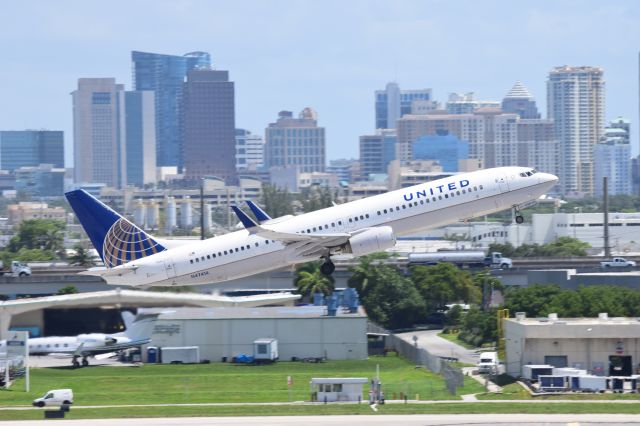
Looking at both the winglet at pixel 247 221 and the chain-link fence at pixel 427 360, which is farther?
the chain-link fence at pixel 427 360

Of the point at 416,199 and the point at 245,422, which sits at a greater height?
the point at 416,199

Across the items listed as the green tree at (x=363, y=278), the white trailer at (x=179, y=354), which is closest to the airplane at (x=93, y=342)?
the white trailer at (x=179, y=354)

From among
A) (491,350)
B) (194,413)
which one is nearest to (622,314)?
(491,350)

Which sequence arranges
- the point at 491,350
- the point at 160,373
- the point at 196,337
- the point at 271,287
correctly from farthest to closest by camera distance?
the point at 271,287 < the point at 491,350 < the point at 196,337 < the point at 160,373

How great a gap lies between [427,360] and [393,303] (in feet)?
105

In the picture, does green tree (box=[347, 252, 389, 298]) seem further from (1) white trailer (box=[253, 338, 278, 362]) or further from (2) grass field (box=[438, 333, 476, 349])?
(1) white trailer (box=[253, 338, 278, 362])

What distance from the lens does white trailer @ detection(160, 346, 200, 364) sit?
89938 millimetres

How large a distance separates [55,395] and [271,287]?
58.0m

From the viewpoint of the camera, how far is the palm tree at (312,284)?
122438 mm

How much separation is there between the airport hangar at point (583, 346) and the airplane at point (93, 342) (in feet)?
75.6

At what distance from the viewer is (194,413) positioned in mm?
68875

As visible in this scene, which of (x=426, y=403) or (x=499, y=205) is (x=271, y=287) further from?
(x=426, y=403)

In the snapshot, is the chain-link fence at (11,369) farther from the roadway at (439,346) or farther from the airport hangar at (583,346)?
the roadway at (439,346)

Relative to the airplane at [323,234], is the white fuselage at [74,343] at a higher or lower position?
lower
